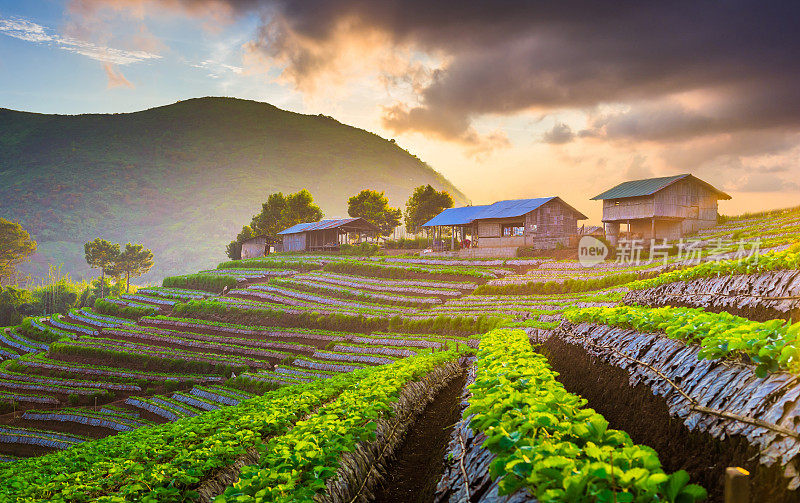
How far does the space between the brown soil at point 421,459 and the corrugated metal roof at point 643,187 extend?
43.8m

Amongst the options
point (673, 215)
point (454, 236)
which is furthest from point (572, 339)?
point (454, 236)

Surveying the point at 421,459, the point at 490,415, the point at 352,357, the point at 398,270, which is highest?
the point at 490,415

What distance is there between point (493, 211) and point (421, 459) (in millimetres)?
54464

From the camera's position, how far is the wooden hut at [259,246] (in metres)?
94.6

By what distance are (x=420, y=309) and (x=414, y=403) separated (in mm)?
29333

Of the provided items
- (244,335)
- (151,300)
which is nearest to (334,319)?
(244,335)

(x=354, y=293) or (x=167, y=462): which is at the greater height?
(x=167, y=462)

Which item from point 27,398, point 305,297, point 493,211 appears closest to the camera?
point 27,398

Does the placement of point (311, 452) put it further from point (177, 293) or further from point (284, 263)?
point (284, 263)

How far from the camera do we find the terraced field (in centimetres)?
409

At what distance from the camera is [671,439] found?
5.16 m

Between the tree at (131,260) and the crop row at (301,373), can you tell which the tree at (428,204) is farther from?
the tree at (131,260)

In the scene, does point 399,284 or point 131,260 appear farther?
point 131,260

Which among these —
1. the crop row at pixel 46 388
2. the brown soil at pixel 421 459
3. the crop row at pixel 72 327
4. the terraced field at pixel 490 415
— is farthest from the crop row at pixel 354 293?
the brown soil at pixel 421 459
